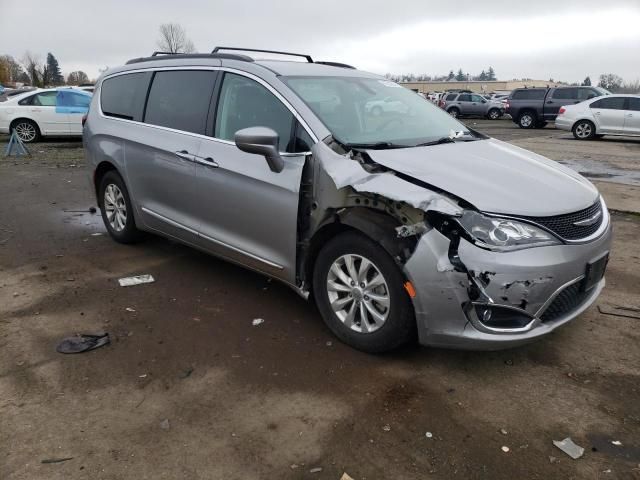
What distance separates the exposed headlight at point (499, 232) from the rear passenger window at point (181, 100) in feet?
7.68

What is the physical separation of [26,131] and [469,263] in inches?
606

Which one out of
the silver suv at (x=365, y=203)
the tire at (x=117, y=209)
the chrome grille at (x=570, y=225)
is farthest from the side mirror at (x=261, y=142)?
the tire at (x=117, y=209)

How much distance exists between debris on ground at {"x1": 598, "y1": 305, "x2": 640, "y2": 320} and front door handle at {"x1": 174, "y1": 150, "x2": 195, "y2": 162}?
3401 mm

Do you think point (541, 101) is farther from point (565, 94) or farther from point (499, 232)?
point (499, 232)

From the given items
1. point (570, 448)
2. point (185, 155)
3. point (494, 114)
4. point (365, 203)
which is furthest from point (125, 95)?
point (494, 114)

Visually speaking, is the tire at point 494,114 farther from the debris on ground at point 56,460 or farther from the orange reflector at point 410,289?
the debris on ground at point 56,460

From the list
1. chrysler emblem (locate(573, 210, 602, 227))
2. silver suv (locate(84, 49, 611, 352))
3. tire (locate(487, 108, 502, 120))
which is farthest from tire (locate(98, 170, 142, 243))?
tire (locate(487, 108, 502, 120))

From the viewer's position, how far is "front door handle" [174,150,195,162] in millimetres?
4219

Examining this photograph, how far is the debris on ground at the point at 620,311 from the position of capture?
157 inches

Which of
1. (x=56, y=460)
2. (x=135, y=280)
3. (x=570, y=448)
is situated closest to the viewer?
(x=56, y=460)

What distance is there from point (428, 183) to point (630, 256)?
3.45 metres

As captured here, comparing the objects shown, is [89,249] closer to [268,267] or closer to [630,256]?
[268,267]

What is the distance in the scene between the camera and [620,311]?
4.06 m

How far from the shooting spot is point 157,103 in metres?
4.82
